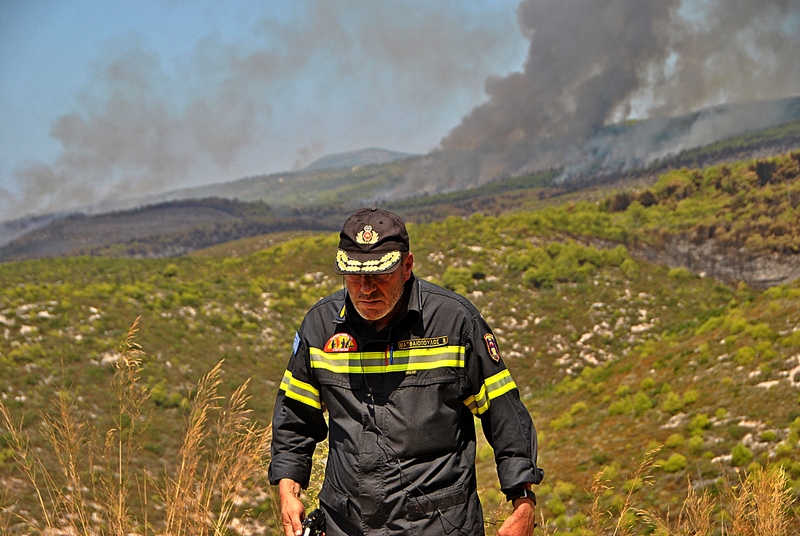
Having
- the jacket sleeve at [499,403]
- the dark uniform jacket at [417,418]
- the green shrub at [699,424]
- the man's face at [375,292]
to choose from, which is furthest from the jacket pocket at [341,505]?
the green shrub at [699,424]

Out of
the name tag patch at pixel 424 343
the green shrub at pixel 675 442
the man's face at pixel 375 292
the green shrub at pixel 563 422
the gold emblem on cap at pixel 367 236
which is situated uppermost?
the gold emblem on cap at pixel 367 236

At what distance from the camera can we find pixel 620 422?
12.5m

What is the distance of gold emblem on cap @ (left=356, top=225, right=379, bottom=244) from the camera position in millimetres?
2587

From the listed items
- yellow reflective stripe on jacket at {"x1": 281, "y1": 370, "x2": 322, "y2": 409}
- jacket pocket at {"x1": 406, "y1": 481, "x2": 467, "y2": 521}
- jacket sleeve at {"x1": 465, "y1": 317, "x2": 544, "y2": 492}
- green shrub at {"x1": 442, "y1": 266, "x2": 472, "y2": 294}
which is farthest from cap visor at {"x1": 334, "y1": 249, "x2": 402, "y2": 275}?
green shrub at {"x1": 442, "y1": 266, "x2": 472, "y2": 294}

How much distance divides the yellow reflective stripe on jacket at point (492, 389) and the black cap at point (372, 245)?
58 cm

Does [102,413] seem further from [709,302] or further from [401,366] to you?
[709,302]

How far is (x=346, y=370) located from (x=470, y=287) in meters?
28.2

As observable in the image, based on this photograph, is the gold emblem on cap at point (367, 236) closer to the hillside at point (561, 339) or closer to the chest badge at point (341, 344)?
the chest badge at point (341, 344)

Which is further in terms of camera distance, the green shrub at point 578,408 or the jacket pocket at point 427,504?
the green shrub at point 578,408

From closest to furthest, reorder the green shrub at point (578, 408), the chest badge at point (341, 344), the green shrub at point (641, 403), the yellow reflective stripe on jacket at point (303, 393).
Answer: the chest badge at point (341, 344) → the yellow reflective stripe on jacket at point (303, 393) → the green shrub at point (641, 403) → the green shrub at point (578, 408)

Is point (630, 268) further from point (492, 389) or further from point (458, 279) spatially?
point (492, 389)

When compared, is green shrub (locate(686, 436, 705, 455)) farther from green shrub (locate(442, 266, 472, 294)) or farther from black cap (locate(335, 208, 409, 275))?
green shrub (locate(442, 266, 472, 294))

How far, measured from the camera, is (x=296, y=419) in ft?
9.27

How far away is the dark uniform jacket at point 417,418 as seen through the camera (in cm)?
254
